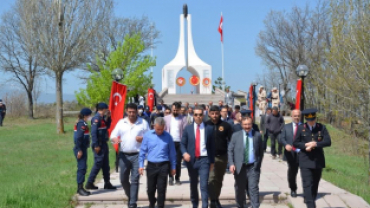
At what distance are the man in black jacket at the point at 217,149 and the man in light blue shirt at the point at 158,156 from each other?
0.84m

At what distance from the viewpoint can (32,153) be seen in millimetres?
16953

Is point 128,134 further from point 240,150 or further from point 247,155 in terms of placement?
point 247,155

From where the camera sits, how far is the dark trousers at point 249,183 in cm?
747

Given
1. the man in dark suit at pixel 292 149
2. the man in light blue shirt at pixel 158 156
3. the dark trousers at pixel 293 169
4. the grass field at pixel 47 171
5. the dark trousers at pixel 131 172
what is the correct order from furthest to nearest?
the dark trousers at pixel 293 169 < the man in dark suit at pixel 292 149 < the grass field at pixel 47 171 < the dark trousers at pixel 131 172 < the man in light blue shirt at pixel 158 156

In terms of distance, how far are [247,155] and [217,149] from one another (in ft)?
2.27

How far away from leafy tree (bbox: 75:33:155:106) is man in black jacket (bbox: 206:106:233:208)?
2238 cm

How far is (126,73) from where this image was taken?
3231 cm

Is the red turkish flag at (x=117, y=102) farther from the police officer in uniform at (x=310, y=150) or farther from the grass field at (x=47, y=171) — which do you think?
the police officer in uniform at (x=310, y=150)

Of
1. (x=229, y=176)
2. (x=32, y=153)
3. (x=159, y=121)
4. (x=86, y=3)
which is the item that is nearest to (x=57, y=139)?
(x=32, y=153)

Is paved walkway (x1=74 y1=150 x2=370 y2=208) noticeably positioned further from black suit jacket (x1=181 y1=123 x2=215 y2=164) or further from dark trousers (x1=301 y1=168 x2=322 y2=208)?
black suit jacket (x1=181 y1=123 x2=215 y2=164)

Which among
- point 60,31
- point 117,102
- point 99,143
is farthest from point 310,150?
point 60,31

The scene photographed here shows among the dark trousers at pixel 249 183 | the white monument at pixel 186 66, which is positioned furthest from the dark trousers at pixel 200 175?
the white monument at pixel 186 66

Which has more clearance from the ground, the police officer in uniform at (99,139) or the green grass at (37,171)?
the police officer in uniform at (99,139)

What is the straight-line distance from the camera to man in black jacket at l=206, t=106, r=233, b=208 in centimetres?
794
